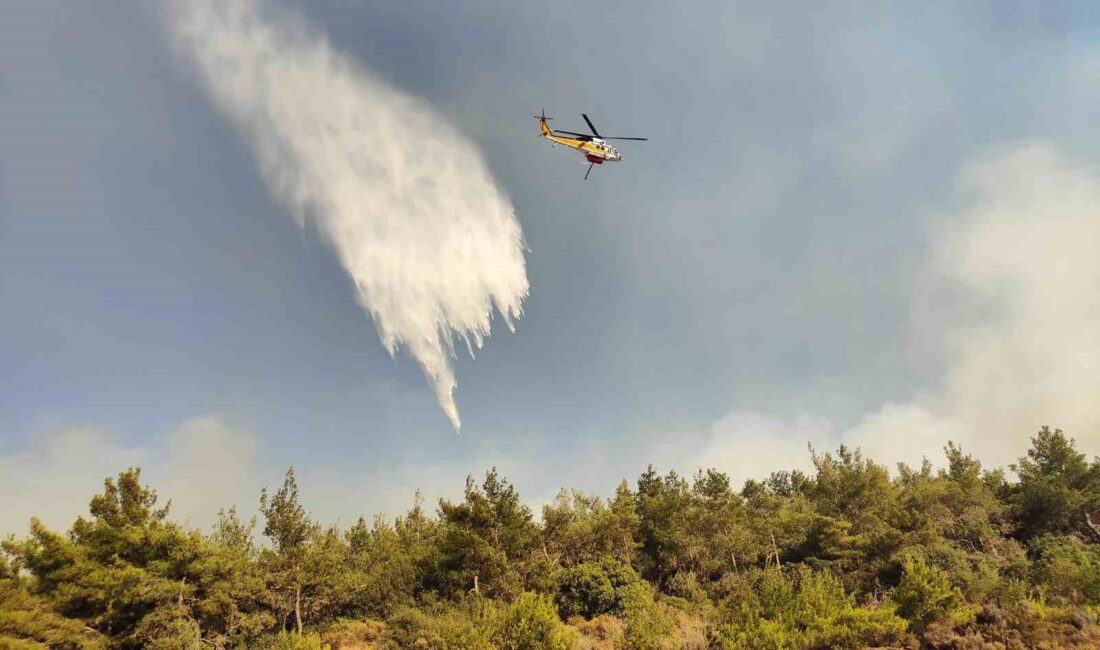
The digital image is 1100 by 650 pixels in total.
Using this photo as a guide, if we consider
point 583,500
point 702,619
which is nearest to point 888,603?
point 702,619

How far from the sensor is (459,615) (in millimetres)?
38781

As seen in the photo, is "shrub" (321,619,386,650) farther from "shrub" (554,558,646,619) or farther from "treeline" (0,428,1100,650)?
"shrub" (554,558,646,619)

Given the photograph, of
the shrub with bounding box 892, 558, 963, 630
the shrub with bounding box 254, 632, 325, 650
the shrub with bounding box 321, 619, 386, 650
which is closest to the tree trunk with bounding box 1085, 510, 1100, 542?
the shrub with bounding box 892, 558, 963, 630

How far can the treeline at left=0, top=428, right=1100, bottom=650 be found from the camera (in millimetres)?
31641

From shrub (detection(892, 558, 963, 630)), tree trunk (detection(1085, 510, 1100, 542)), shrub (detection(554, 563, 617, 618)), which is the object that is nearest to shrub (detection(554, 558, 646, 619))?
shrub (detection(554, 563, 617, 618))

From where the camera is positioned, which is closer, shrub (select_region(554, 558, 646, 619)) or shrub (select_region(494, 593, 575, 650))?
shrub (select_region(494, 593, 575, 650))

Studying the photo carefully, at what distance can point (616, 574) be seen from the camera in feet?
152

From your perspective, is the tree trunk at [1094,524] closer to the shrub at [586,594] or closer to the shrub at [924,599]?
the shrub at [924,599]

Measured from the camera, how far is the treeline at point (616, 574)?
3164 cm

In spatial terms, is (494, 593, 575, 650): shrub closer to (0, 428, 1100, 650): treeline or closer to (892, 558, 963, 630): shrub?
(0, 428, 1100, 650): treeline

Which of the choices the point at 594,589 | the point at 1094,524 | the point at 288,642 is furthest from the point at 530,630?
the point at 1094,524

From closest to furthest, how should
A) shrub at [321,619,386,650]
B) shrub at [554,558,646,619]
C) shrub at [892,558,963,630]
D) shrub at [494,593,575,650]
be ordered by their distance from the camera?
1. shrub at [494,593,575,650]
2. shrub at [892,558,963,630]
3. shrub at [321,619,386,650]
4. shrub at [554,558,646,619]

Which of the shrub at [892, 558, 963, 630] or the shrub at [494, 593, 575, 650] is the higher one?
the shrub at [494, 593, 575, 650]

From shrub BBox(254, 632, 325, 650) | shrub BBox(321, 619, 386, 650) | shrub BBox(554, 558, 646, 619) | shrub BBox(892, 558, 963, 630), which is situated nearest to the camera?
shrub BBox(254, 632, 325, 650)
